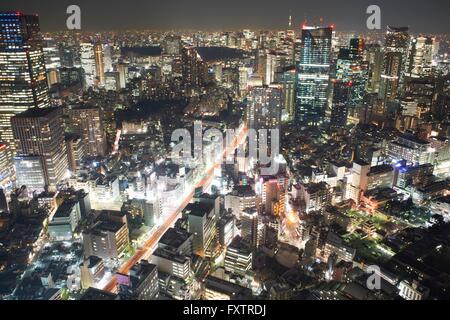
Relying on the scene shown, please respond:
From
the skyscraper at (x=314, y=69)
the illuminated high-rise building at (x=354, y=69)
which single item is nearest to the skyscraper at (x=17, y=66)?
the skyscraper at (x=314, y=69)

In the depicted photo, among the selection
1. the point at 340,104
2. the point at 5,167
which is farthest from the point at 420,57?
the point at 5,167

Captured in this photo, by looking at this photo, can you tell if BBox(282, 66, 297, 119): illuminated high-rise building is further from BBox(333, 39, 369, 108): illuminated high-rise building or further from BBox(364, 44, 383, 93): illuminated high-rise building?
BBox(364, 44, 383, 93): illuminated high-rise building

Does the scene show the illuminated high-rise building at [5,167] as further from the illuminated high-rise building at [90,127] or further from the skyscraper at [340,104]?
the skyscraper at [340,104]

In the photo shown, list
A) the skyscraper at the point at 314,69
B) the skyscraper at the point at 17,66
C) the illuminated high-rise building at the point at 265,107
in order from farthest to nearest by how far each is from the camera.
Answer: the skyscraper at the point at 314,69, the illuminated high-rise building at the point at 265,107, the skyscraper at the point at 17,66

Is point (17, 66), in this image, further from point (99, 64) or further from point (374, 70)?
point (374, 70)

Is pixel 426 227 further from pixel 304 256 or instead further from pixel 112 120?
pixel 112 120
